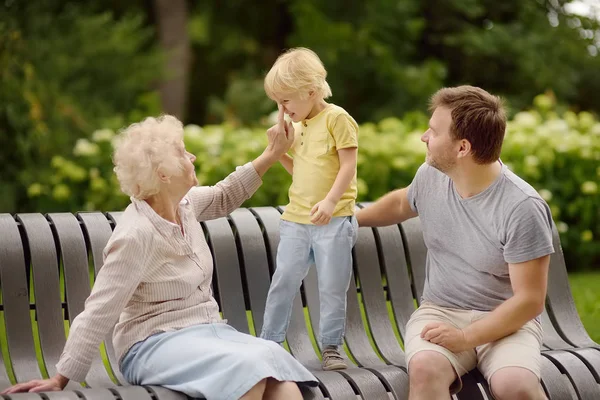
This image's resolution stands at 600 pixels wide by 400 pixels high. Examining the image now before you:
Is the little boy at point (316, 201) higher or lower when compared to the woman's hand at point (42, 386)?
higher

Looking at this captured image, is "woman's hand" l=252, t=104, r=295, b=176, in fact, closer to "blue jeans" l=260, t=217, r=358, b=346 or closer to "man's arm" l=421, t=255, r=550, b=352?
"blue jeans" l=260, t=217, r=358, b=346

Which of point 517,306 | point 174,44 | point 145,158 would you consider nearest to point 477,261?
point 517,306

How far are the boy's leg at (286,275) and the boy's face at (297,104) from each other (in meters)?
0.42

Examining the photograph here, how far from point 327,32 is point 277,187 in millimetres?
5590

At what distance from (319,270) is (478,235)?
2.06 feet

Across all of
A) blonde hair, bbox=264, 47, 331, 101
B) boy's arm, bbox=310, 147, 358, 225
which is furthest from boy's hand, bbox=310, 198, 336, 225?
blonde hair, bbox=264, 47, 331, 101

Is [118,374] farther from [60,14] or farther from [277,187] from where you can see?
[60,14]

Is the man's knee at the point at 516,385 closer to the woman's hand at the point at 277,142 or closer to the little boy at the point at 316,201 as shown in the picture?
the little boy at the point at 316,201

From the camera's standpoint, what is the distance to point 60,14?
37.6 feet

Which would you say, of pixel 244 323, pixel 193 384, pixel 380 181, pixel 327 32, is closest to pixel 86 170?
pixel 380 181

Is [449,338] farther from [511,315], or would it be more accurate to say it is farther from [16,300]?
[16,300]

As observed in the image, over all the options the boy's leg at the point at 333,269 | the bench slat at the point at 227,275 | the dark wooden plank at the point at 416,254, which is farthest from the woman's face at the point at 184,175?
the dark wooden plank at the point at 416,254

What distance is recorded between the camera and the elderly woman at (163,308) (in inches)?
128

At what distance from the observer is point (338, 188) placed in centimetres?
373
